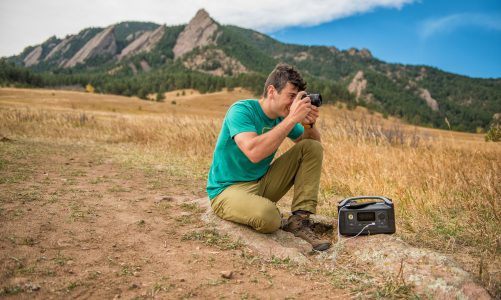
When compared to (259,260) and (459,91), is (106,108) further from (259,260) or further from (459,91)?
(459,91)

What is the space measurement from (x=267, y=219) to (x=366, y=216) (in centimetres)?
90

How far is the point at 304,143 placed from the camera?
3943 millimetres

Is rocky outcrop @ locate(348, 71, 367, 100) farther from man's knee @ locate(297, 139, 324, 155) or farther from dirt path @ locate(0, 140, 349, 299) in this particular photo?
dirt path @ locate(0, 140, 349, 299)

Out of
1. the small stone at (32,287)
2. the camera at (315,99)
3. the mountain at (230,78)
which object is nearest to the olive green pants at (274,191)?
the camera at (315,99)

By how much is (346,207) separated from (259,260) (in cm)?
95

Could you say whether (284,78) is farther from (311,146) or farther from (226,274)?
(226,274)

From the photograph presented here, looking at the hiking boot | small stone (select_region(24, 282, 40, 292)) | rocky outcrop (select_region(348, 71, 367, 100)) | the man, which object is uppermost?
rocky outcrop (select_region(348, 71, 367, 100))

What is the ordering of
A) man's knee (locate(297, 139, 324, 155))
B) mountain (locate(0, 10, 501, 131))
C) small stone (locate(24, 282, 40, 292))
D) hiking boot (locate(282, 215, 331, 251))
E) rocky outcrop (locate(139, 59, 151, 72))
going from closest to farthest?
1. small stone (locate(24, 282, 40, 292))
2. hiking boot (locate(282, 215, 331, 251))
3. man's knee (locate(297, 139, 324, 155))
4. mountain (locate(0, 10, 501, 131))
5. rocky outcrop (locate(139, 59, 151, 72))

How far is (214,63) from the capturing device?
14550 centimetres

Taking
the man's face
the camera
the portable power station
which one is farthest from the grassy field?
the man's face

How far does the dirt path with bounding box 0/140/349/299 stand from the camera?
2.45 meters

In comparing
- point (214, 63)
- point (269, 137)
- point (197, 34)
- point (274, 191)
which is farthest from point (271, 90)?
point (197, 34)

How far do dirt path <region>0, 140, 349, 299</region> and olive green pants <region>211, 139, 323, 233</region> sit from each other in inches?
11.1

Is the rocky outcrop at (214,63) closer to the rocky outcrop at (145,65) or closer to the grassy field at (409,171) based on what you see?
the rocky outcrop at (145,65)
